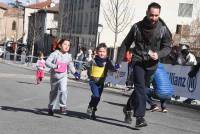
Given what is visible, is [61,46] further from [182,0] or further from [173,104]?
[182,0]

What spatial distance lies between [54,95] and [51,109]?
1.10 ft

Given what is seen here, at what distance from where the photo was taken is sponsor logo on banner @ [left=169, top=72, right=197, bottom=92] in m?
19.5

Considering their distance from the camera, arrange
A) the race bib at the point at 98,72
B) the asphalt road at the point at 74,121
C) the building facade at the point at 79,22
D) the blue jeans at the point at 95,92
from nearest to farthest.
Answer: the asphalt road at the point at 74,121
the blue jeans at the point at 95,92
the race bib at the point at 98,72
the building facade at the point at 79,22

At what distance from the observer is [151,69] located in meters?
9.64

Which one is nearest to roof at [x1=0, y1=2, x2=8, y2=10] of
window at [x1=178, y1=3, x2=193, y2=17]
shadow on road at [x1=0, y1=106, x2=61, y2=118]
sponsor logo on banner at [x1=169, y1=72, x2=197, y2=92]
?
window at [x1=178, y1=3, x2=193, y2=17]

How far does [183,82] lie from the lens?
20250 millimetres

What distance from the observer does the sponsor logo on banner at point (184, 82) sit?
19.5 meters

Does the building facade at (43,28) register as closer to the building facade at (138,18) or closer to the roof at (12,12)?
the building facade at (138,18)

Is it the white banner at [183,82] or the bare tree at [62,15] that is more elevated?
the bare tree at [62,15]

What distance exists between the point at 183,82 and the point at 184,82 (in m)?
0.07

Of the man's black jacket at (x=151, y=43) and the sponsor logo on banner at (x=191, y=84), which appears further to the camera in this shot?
the sponsor logo on banner at (x=191, y=84)

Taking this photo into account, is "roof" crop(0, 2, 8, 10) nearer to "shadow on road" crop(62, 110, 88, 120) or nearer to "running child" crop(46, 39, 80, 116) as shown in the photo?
"shadow on road" crop(62, 110, 88, 120)

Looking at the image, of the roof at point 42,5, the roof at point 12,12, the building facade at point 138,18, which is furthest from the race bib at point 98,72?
the roof at point 12,12

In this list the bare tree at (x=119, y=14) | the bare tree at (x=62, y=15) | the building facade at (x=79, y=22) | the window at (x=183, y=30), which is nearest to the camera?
the window at (x=183, y=30)
